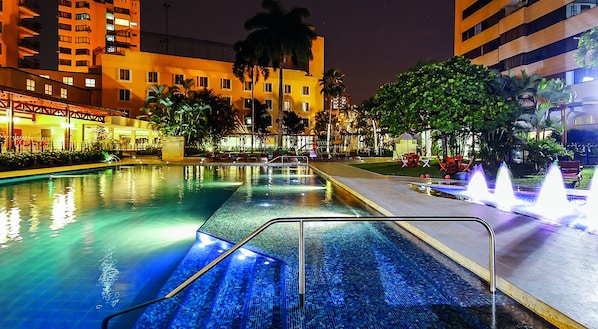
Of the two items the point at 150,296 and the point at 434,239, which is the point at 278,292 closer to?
the point at 150,296

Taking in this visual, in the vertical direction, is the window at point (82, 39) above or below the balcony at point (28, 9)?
above

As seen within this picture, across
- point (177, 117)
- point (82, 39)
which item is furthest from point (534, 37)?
point (82, 39)

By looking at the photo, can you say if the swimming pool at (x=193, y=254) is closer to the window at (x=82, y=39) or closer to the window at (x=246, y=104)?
the window at (x=246, y=104)

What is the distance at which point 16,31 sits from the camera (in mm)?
48438

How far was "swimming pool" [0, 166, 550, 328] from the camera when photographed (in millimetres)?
4508

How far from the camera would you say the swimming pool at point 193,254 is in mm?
4508

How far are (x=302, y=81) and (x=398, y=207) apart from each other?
63.7 metres

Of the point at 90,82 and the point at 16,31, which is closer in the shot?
the point at 16,31

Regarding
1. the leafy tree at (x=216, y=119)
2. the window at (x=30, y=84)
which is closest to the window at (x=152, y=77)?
the leafy tree at (x=216, y=119)

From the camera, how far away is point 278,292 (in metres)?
5.09

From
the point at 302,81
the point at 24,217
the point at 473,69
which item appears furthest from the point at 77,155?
the point at 302,81

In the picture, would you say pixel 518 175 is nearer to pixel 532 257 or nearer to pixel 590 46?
pixel 590 46

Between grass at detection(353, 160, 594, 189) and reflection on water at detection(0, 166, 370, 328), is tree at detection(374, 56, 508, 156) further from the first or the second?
reflection on water at detection(0, 166, 370, 328)

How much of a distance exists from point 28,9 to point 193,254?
56088 mm
